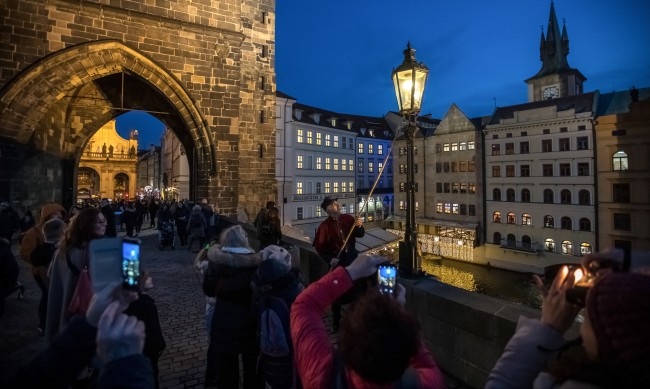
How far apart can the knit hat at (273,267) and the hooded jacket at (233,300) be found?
26cm

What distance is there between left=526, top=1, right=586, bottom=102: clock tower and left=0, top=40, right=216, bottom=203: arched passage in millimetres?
48591

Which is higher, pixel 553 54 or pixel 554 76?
pixel 553 54

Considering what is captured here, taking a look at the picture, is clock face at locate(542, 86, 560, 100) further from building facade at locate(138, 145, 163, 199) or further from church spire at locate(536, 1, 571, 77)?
building facade at locate(138, 145, 163, 199)

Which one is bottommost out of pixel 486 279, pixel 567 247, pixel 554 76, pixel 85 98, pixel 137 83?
pixel 486 279

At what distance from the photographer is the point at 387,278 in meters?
2.04

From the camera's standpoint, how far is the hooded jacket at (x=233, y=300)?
9.59ft

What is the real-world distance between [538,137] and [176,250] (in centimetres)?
3283

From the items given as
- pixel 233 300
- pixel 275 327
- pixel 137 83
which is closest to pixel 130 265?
pixel 275 327

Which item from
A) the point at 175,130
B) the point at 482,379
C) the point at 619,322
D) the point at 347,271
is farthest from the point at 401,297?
the point at 175,130

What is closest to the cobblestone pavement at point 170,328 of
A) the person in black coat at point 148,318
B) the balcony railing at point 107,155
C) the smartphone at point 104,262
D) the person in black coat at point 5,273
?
the person in black coat at point 5,273

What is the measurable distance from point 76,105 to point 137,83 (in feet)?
9.46

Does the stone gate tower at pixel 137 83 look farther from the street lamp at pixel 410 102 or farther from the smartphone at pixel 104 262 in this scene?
the smartphone at pixel 104 262

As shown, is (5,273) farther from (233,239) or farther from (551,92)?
(551,92)

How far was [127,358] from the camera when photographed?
1380 mm
